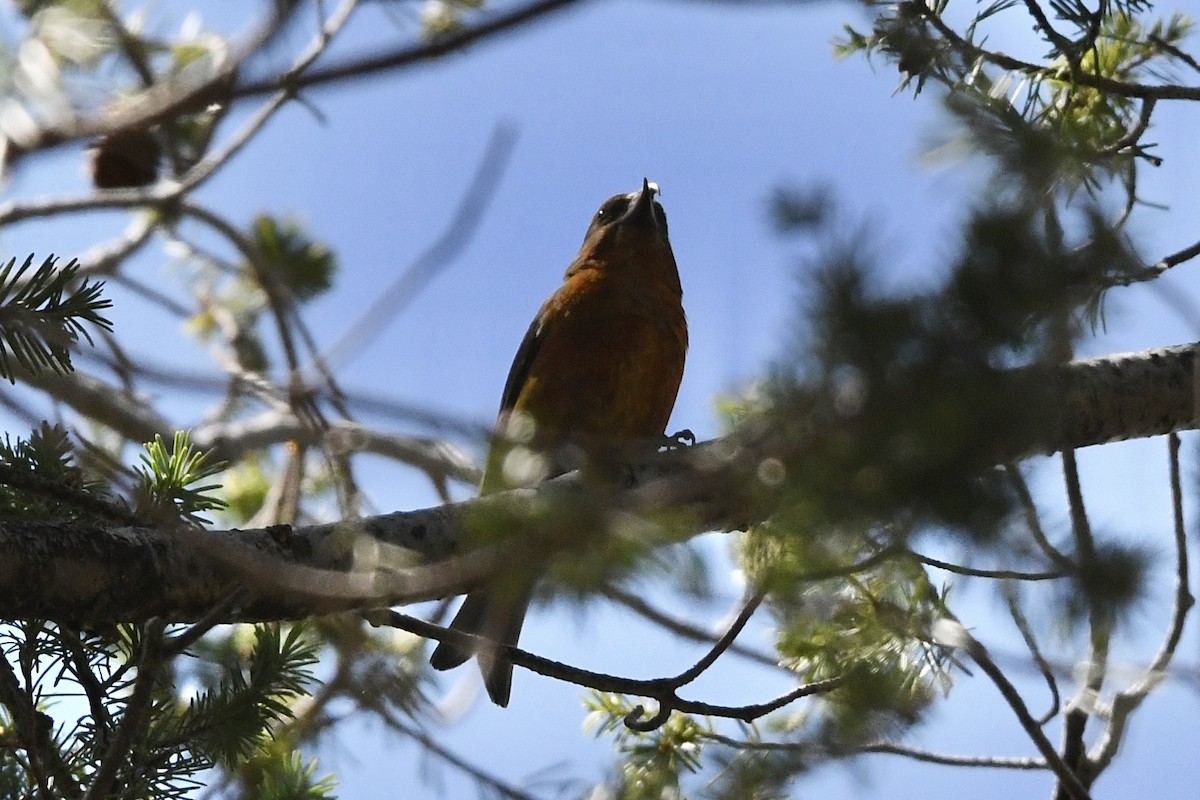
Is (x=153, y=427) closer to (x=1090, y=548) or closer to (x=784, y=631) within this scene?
(x=784, y=631)

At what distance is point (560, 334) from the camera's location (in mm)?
4258

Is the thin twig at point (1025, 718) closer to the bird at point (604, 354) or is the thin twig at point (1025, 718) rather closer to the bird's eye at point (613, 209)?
the bird at point (604, 354)

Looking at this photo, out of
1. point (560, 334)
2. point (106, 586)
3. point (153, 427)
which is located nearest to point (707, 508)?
point (106, 586)

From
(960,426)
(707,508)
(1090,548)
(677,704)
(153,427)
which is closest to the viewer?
(960,426)

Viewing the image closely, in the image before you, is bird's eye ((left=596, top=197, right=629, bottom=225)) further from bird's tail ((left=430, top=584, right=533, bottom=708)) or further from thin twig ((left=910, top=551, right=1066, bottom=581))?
thin twig ((left=910, top=551, right=1066, bottom=581))

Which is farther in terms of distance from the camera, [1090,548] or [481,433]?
[1090,548]

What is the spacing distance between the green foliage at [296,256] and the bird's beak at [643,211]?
1.21 m

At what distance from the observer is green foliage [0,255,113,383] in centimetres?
203

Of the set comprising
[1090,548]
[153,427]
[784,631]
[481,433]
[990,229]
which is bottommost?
[481,433]

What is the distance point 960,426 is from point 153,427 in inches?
135

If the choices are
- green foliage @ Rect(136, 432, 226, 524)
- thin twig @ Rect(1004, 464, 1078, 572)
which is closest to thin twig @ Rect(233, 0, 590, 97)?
thin twig @ Rect(1004, 464, 1078, 572)

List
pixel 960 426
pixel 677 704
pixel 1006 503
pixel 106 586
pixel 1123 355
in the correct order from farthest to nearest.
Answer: pixel 1123 355
pixel 677 704
pixel 106 586
pixel 1006 503
pixel 960 426

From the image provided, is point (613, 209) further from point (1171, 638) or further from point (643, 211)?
point (1171, 638)

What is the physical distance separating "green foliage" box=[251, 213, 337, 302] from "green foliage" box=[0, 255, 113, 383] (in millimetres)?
2328
